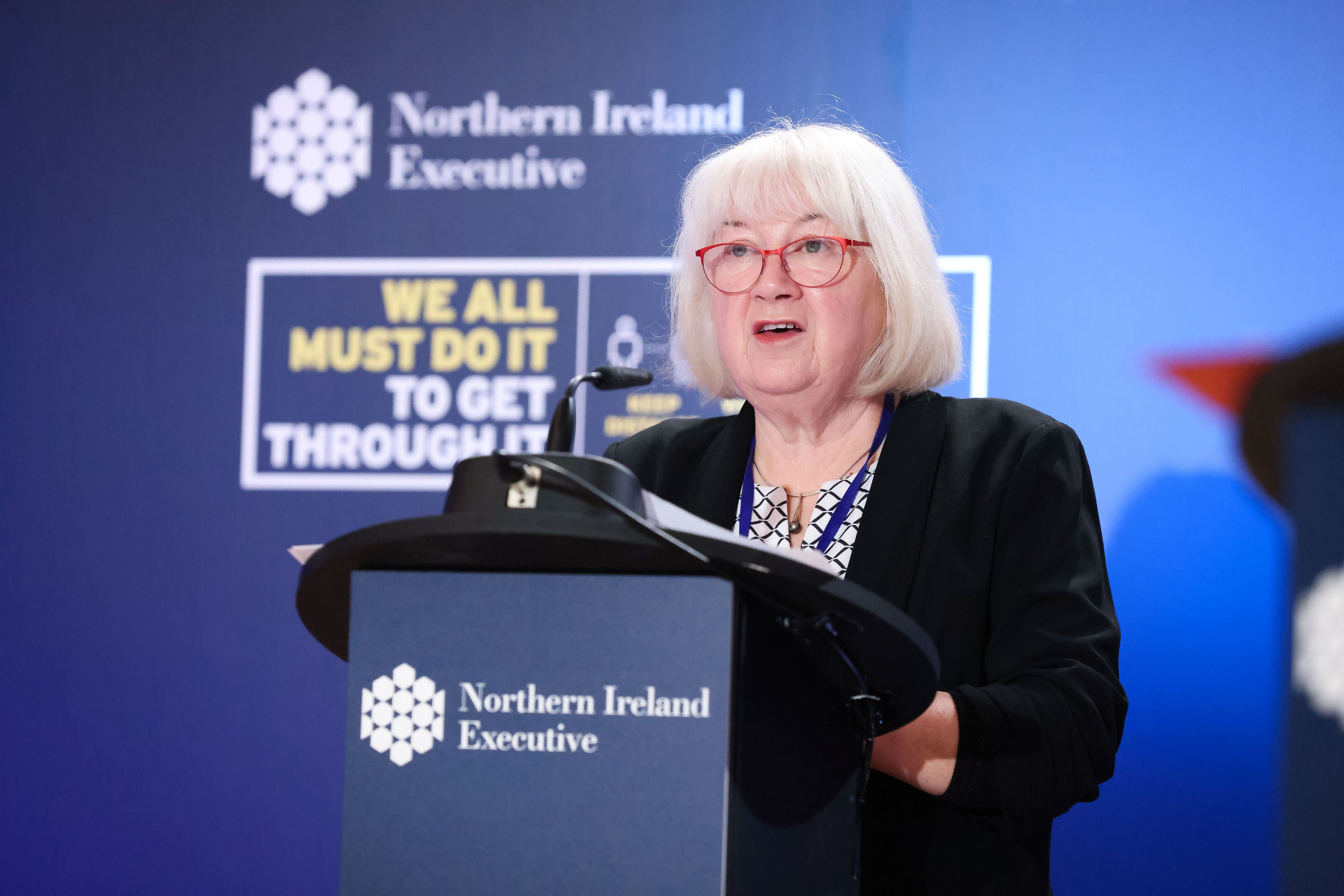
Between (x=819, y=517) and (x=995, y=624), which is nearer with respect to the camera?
(x=995, y=624)

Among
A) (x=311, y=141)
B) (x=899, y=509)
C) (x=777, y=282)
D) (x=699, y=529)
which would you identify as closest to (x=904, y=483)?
(x=899, y=509)

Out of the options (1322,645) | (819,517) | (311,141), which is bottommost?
(1322,645)

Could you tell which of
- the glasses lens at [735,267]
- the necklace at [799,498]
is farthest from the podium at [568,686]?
the glasses lens at [735,267]

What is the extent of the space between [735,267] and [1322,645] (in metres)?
1.59

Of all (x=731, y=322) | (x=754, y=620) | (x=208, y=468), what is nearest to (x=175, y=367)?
(x=208, y=468)

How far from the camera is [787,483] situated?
60.9 inches

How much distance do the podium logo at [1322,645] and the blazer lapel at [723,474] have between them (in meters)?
1.42

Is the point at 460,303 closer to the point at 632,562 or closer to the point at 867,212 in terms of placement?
the point at 867,212

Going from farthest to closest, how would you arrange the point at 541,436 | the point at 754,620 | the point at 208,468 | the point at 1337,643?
the point at 208,468 → the point at 541,436 → the point at 1337,643 → the point at 754,620

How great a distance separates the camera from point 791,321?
1.50 meters

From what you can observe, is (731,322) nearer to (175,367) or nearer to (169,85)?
(175,367)

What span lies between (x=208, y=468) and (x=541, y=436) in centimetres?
86

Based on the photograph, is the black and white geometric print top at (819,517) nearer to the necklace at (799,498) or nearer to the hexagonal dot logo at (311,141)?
the necklace at (799,498)

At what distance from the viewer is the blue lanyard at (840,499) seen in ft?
4.71
